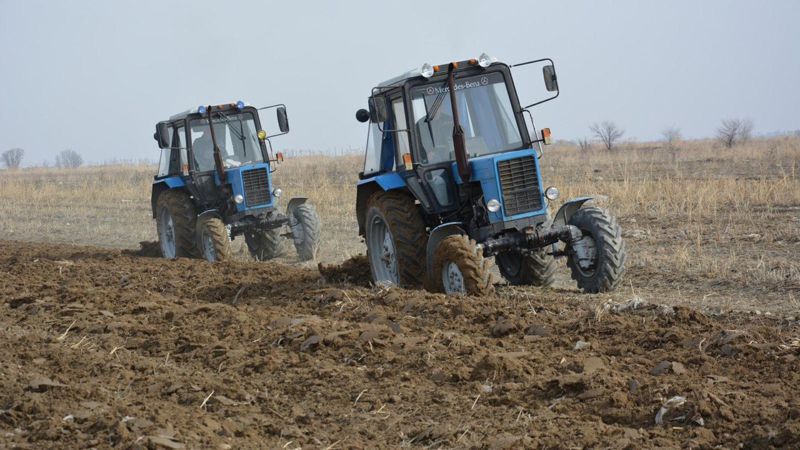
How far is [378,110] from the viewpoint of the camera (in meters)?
9.34

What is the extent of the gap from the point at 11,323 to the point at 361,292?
2.88 meters

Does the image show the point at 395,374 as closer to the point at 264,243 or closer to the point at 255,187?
the point at 255,187

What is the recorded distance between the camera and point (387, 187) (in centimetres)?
953

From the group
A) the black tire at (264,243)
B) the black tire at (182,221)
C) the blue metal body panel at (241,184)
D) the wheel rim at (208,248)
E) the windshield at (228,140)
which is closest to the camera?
the wheel rim at (208,248)

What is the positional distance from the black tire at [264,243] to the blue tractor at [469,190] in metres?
5.08

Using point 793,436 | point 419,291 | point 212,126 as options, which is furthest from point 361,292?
point 212,126

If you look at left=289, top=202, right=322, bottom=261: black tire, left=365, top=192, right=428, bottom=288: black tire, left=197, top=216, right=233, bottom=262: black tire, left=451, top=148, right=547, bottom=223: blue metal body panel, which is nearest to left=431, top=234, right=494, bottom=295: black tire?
left=451, top=148, right=547, bottom=223: blue metal body panel

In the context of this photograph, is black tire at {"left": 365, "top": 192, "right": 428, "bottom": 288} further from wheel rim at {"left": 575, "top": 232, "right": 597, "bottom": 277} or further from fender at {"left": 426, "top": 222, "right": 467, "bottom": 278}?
wheel rim at {"left": 575, "top": 232, "right": 597, "bottom": 277}

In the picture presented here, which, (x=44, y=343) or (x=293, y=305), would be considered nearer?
(x=44, y=343)

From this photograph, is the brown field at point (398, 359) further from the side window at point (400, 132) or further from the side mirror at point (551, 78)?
the side mirror at point (551, 78)

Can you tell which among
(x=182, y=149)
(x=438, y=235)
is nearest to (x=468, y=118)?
(x=438, y=235)

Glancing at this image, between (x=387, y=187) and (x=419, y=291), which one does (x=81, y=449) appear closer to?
(x=419, y=291)

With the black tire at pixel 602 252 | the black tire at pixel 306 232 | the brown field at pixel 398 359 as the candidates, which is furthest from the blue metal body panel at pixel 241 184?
the black tire at pixel 602 252

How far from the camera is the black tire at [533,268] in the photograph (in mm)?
9750
